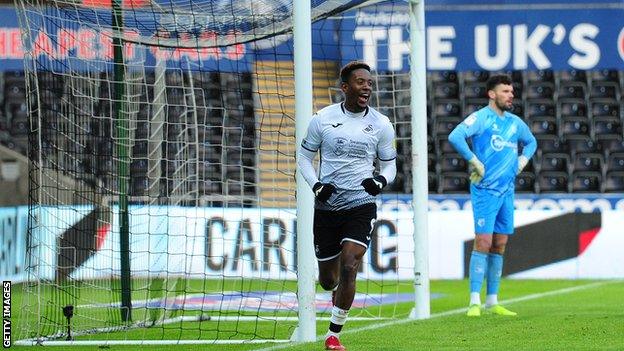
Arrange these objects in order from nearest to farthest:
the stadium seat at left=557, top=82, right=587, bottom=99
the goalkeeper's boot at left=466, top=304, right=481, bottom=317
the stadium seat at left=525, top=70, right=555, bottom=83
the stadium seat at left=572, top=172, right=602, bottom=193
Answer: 1. the goalkeeper's boot at left=466, top=304, right=481, bottom=317
2. the stadium seat at left=572, top=172, right=602, bottom=193
3. the stadium seat at left=557, top=82, right=587, bottom=99
4. the stadium seat at left=525, top=70, right=555, bottom=83

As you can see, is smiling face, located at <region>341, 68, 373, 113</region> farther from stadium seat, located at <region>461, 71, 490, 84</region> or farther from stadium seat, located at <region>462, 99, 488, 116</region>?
stadium seat, located at <region>461, 71, 490, 84</region>

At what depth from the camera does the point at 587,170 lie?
24141 millimetres

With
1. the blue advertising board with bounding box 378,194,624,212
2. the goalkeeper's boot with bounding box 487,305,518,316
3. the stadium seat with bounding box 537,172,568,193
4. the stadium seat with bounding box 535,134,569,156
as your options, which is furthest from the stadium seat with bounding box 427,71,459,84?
the goalkeeper's boot with bounding box 487,305,518,316

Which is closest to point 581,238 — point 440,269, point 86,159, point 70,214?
point 440,269

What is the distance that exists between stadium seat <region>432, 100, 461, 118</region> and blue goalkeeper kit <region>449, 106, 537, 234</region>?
11.6m

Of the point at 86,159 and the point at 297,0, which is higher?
the point at 297,0

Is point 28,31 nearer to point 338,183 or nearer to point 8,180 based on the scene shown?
point 338,183

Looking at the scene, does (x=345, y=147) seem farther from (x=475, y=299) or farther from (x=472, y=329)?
(x=475, y=299)

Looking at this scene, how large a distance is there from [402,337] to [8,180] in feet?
39.7

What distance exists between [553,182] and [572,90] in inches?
76.8

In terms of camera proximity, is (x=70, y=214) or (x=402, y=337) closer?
(x=402, y=337)

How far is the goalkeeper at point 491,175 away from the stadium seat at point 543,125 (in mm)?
11400

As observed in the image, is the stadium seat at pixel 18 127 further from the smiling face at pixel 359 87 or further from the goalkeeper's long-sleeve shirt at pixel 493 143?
the smiling face at pixel 359 87

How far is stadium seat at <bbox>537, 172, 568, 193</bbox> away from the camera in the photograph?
24.0 m
